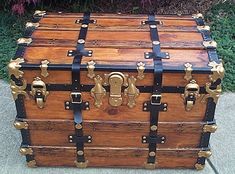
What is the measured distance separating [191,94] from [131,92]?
1.03ft

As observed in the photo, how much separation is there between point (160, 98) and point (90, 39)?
535 mm

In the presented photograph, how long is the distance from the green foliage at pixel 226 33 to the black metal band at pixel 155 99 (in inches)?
42.4

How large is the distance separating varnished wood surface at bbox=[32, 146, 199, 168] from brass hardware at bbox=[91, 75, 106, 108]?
1.18 feet

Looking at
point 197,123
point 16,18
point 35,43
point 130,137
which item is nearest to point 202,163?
point 197,123

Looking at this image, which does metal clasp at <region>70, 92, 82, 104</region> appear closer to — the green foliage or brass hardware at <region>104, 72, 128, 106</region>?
brass hardware at <region>104, 72, 128, 106</region>

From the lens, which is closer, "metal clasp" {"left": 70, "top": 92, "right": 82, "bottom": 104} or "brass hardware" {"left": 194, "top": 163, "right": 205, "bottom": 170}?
"metal clasp" {"left": 70, "top": 92, "right": 82, "bottom": 104}

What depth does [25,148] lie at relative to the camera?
7.86 feet

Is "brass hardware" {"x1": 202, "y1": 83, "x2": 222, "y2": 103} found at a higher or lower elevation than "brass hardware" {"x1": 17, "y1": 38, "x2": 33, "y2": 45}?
lower

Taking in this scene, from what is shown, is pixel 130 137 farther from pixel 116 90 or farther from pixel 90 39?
pixel 90 39

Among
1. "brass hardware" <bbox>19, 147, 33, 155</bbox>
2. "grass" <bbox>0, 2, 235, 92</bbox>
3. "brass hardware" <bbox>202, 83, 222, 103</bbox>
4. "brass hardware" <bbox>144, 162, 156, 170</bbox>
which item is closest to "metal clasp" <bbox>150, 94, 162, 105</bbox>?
"brass hardware" <bbox>202, 83, 222, 103</bbox>

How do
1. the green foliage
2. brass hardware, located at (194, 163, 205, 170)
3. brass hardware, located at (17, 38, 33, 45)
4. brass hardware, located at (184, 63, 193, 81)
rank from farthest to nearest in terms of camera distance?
the green foliage → brass hardware, located at (194, 163, 205, 170) → brass hardware, located at (17, 38, 33, 45) → brass hardware, located at (184, 63, 193, 81)

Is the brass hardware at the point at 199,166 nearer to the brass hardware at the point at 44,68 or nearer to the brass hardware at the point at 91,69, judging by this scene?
the brass hardware at the point at 91,69

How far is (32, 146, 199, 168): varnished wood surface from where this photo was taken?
2393 mm

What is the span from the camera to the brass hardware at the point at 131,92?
211 centimetres
